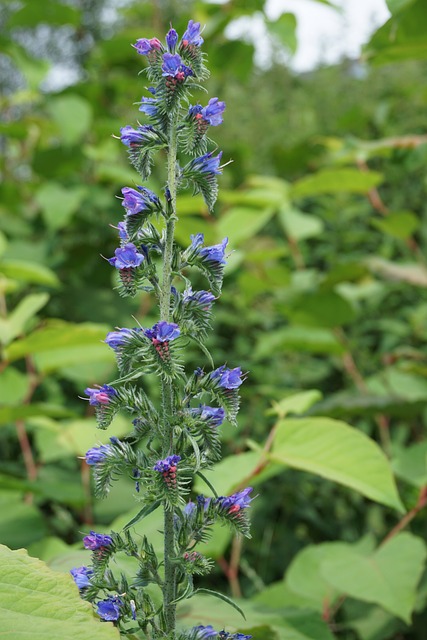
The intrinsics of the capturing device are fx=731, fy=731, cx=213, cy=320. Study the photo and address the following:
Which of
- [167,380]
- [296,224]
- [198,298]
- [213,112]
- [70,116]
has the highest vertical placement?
[70,116]

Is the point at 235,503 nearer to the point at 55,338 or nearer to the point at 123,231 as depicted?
the point at 123,231

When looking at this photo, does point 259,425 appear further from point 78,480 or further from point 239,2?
point 239,2

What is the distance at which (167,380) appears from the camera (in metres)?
1.04

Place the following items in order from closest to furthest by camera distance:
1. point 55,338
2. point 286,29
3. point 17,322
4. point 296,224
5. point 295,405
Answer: point 295,405 → point 55,338 → point 17,322 → point 286,29 → point 296,224

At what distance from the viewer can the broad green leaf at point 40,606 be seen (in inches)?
33.8

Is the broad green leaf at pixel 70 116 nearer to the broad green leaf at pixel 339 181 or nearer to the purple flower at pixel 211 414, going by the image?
the broad green leaf at pixel 339 181

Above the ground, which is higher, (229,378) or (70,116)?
(70,116)

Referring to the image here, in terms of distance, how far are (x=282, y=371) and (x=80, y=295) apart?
3.32 feet

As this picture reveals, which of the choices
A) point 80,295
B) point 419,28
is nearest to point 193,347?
point 80,295

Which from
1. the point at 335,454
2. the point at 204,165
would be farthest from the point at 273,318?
the point at 204,165

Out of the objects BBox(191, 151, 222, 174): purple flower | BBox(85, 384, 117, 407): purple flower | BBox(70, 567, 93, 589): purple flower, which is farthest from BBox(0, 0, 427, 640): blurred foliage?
BBox(191, 151, 222, 174): purple flower

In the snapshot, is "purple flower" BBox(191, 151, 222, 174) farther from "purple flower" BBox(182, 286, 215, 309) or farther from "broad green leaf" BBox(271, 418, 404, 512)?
"broad green leaf" BBox(271, 418, 404, 512)

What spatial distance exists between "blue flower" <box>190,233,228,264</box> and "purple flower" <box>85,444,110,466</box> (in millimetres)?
321

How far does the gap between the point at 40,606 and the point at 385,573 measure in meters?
1.12
